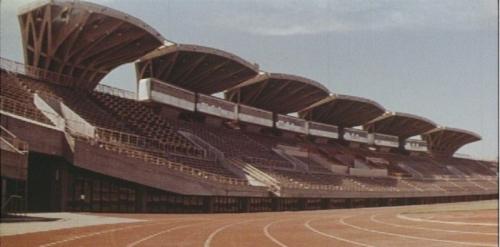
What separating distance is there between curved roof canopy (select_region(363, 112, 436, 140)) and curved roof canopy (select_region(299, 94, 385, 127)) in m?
3.44

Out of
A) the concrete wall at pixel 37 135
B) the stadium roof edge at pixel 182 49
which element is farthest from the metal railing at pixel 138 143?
the stadium roof edge at pixel 182 49

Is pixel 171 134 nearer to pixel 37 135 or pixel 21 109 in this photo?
pixel 21 109

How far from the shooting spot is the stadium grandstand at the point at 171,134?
31.2 m

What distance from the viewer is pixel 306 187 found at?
171 feet

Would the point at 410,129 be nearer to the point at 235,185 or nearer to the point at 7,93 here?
the point at 235,185

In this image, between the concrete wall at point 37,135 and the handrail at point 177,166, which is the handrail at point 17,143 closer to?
the concrete wall at point 37,135

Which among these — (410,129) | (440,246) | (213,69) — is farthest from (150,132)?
(410,129)

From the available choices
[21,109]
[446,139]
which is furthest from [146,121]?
[446,139]

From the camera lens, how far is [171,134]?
48281 mm

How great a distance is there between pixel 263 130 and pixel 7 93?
131 feet

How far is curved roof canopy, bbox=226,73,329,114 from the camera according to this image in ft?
209

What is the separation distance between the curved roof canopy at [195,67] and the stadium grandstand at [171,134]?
0.14 meters

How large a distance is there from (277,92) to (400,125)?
2978cm

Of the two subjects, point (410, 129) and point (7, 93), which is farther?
point (410, 129)
